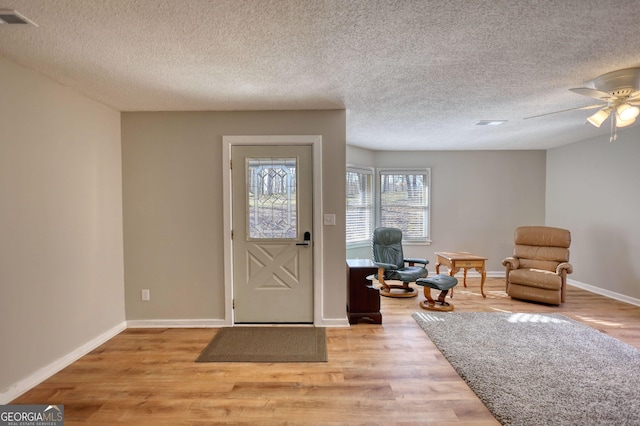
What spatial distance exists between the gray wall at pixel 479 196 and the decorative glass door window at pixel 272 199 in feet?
8.48

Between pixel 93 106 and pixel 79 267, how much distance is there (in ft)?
5.23

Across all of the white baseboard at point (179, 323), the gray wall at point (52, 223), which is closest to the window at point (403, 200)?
the white baseboard at point (179, 323)

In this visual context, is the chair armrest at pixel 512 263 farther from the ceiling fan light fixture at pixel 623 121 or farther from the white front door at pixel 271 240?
the white front door at pixel 271 240

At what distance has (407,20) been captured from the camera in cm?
167

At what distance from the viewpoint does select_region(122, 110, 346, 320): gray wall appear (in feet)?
10.6

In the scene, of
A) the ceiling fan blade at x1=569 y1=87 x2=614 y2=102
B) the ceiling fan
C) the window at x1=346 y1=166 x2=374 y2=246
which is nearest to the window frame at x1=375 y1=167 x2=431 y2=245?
the window at x1=346 y1=166 x2=374 y2=246

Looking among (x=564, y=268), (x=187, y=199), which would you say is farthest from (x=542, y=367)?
(x=187, y=199)

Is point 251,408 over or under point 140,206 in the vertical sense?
under

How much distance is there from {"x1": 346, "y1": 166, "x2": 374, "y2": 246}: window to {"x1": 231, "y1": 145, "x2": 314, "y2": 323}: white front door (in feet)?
6.77

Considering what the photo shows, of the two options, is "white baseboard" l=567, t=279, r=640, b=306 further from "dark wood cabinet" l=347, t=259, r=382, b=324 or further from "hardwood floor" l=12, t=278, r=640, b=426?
"dark wood cabinet" l=347, t=259, r=382, b=324

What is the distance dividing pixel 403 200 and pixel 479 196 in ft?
4.89

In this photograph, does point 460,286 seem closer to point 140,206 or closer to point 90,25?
point 140,206

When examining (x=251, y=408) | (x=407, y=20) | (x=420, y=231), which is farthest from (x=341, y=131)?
(x=420, y=231)
